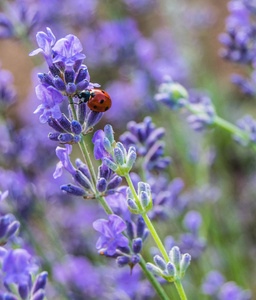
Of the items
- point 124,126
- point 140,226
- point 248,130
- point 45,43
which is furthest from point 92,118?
point 124,126

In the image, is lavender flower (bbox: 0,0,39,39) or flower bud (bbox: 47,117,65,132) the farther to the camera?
lavender flower (bbox: 0,0,39,39)

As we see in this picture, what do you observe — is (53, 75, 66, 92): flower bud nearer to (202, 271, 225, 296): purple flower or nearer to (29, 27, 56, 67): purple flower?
(29, 27, 56, 67): purple flower

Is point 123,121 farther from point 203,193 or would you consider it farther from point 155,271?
point 155,271

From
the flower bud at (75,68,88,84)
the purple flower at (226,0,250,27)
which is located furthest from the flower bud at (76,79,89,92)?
the purple flower at (226,0,250,27)

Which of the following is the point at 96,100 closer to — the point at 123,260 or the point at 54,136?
the point at 54,136

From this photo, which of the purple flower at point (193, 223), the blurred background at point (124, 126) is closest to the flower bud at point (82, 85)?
the blurred background at point (124, 126)

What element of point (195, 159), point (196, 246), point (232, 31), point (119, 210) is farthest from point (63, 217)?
point (119, 210)
